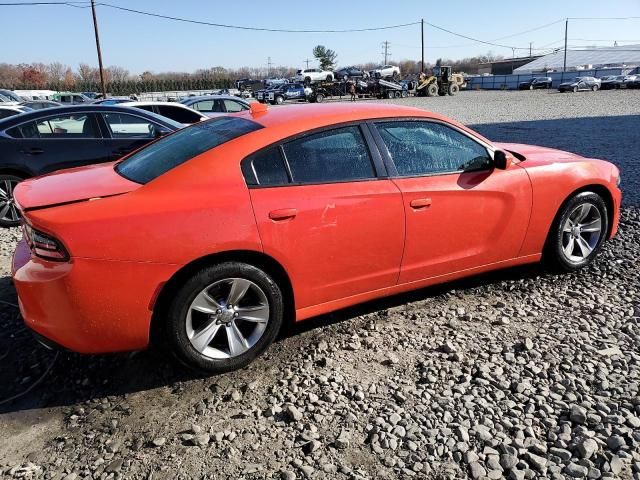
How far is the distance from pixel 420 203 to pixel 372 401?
132cm

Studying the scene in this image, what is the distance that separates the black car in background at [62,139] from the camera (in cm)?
616

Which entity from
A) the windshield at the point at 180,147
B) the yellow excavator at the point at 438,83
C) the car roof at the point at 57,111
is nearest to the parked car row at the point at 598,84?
the yellow excavator at the point at 438,83

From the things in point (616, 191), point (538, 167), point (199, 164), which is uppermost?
point (199, 164)

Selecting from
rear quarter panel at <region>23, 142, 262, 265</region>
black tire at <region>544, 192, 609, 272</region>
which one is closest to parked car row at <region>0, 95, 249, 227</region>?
rear quarter panel at <region>23, 142, 262, 265</region>

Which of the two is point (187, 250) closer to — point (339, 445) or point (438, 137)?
point (339, 445)

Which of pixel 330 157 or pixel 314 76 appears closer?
pixel 330 157

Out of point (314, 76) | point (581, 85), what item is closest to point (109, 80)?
point (314, 76)

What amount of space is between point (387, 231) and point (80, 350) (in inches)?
74.8

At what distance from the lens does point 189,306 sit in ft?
8.95

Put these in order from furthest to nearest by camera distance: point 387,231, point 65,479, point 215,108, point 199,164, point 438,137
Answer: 1. point 215,108
2. point 438,137
3. point 387,231
4. point 199,164
5. point 65,479

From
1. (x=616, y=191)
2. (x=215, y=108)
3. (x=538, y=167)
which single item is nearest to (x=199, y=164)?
(x=538, y=167)

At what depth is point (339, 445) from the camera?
2355 mm

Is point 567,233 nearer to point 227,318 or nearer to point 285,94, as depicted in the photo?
point 227,318

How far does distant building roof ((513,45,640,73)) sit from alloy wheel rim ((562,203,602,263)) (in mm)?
99251
